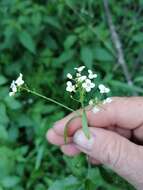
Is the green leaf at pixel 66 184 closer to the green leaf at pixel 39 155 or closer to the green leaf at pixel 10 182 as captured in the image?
the green leaf at pixel 10 182

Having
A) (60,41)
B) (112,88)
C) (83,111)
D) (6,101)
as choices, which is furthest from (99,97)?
(60,41)

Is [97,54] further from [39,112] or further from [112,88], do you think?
[39,112]

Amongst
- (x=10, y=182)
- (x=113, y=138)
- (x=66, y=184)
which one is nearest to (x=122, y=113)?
(x=113, y=138)

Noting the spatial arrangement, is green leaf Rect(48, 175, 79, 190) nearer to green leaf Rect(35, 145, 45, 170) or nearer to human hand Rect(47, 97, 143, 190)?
human hand Rect(47, 97, 143, 190)

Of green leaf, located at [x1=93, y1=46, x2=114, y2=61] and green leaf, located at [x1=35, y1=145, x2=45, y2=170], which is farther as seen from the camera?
green leaf, located at [x1=93, y1=46, x2=114, y2=61]

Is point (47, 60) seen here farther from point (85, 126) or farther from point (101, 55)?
point (85, 126)

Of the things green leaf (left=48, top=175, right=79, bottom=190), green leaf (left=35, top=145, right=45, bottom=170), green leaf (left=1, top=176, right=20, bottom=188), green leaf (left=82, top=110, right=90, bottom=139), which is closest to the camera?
green leaf (left=82, top=110, right=90, bottom=139)

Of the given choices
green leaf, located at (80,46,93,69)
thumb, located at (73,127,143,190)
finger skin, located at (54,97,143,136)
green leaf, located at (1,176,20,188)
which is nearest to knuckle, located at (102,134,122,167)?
thumb, located at (73,127,143,190)
